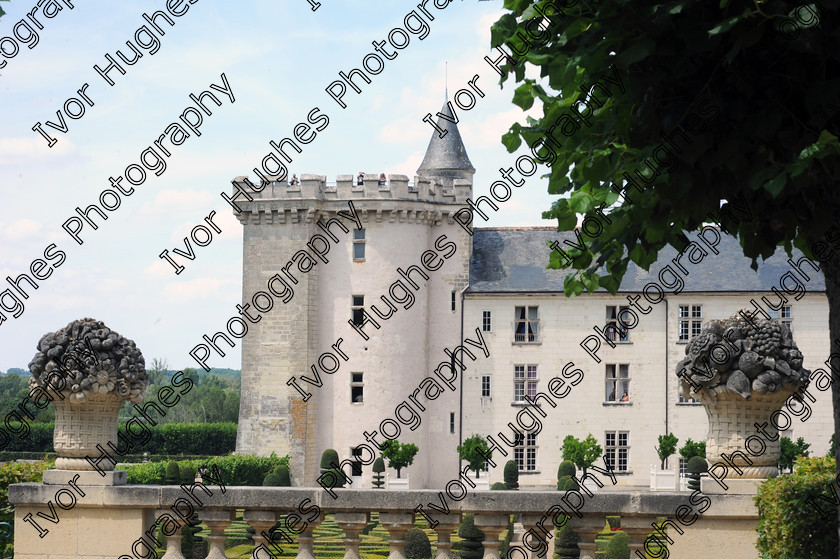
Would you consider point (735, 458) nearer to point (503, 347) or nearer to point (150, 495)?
point (150, 495)

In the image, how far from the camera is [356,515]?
8195 mm

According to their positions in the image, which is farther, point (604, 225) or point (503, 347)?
point (503, 347)

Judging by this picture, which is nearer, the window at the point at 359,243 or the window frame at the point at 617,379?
the window frame at the point at 617,379

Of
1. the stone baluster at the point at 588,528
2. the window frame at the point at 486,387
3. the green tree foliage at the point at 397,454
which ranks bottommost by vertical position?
the stone baluster at the point at 588,528

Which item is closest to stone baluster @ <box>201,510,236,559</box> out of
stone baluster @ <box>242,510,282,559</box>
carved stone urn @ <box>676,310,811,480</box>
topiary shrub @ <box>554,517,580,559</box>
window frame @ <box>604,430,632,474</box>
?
stone baluster @ <box>242,510,282,559</box>

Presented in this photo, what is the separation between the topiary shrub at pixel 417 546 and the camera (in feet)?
73.9

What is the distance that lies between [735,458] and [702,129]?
10.1 feet

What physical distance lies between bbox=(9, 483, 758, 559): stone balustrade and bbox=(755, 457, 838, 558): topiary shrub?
0.39 meters

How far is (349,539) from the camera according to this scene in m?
8.19

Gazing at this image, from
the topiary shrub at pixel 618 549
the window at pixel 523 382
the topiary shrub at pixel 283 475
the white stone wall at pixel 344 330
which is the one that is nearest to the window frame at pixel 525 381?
the window at pixel 523 382

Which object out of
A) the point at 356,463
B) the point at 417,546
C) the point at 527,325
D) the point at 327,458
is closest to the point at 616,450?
the point at 527,325

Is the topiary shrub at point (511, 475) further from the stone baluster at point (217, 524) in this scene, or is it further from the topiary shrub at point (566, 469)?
the stone baluster at point (217, 524)

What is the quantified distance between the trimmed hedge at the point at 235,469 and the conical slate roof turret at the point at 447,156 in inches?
580

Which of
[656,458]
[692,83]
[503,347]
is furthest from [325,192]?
[692,83]
